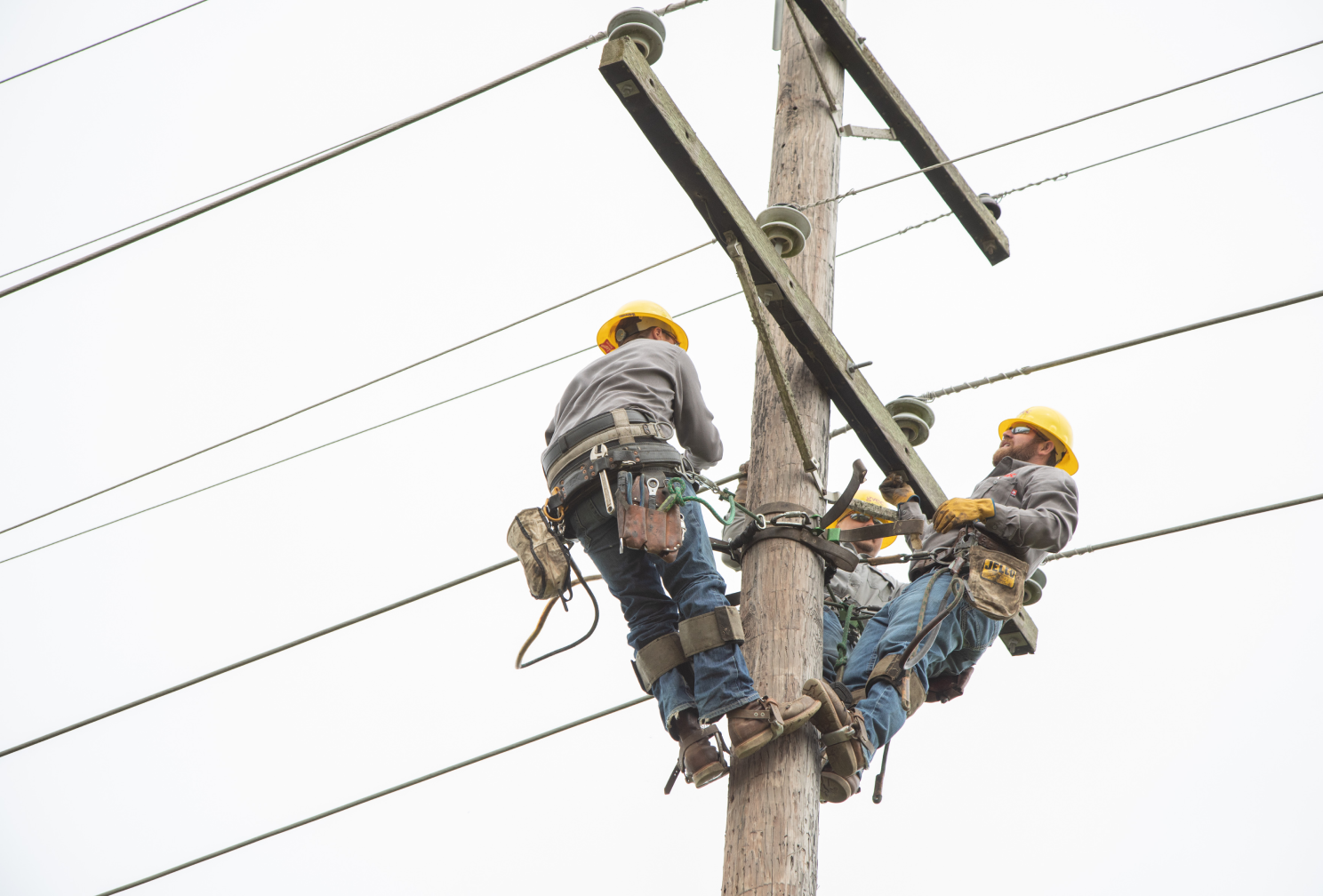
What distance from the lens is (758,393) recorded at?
14.8 ft

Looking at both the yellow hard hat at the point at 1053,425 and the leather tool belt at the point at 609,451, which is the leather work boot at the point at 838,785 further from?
the yellow hard hat at the point at 1053,425

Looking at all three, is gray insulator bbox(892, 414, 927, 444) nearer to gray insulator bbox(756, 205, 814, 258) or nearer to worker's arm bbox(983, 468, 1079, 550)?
worker's arm bbox(983, 468, 1079, 550)

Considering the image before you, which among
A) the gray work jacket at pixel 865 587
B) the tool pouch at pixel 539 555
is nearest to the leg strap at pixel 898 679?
the gray work jacket at pixel 865 587

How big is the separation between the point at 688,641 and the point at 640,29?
180cm

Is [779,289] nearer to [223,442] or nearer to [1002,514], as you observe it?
[1002,514]

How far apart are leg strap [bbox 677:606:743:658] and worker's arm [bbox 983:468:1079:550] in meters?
1.14

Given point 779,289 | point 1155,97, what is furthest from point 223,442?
point 1155,97

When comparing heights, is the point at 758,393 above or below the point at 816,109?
below

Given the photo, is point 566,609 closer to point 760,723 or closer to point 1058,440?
point 760,723

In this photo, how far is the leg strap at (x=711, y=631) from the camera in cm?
376

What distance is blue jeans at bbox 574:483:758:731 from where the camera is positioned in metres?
3.81

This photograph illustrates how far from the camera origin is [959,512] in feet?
14.6

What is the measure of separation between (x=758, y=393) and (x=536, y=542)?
0.91m

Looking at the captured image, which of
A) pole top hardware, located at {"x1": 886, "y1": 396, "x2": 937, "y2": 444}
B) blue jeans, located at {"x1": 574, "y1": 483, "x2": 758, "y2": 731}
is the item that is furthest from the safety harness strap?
pole top hardware, located at {"x1": 886, "y1": 396, "x2": 937, "y2": 444}
